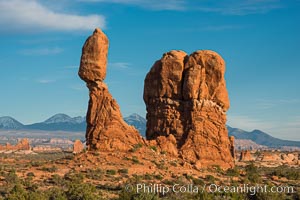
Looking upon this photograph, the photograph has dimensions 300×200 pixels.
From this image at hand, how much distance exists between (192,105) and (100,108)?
6975 mm

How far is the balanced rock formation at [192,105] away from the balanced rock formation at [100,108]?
12.9ft

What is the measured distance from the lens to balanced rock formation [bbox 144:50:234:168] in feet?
128

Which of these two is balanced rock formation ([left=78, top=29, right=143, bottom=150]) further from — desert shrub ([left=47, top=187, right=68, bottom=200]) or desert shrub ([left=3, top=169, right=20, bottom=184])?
desert shrub ([left=47, top=187, right=68, bottom=200])

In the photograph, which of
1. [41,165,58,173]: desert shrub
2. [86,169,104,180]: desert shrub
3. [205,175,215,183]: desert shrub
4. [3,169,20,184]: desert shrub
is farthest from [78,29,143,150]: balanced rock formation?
[3,169,20,184]: desert shrub

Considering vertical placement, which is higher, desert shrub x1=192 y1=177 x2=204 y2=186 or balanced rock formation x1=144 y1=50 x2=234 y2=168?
balanced rock formation x1=144 y1=50 x2=234 y2=168

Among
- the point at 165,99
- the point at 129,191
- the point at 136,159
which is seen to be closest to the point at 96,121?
the point at 136,159

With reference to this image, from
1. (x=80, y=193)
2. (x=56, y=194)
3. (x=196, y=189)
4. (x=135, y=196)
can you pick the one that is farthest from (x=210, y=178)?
(x=56, y=194)

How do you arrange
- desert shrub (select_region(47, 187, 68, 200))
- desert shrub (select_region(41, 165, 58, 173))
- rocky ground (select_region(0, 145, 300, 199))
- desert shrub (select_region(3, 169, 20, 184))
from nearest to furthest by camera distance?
desert shrub (select_region(47, 187, 68, 200)), rocky ground (select_region(0, 145, 300, 199)), desert shrub (select_region(3, 169, 20, 184)), desert shrub (select_region(41, 165, 58, 173))

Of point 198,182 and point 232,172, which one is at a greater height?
point 232,172

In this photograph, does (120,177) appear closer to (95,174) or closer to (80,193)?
(95,174)

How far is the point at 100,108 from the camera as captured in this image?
37000mm

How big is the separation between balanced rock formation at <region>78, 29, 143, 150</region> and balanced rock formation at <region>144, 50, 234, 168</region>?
12.9 feet

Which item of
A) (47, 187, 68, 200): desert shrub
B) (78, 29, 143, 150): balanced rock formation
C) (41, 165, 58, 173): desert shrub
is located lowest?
(47, 187, 68, 200): desert shrub

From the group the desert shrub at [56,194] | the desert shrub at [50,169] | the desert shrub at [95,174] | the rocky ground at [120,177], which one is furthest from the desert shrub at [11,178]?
the desert shrub at [56,194]
